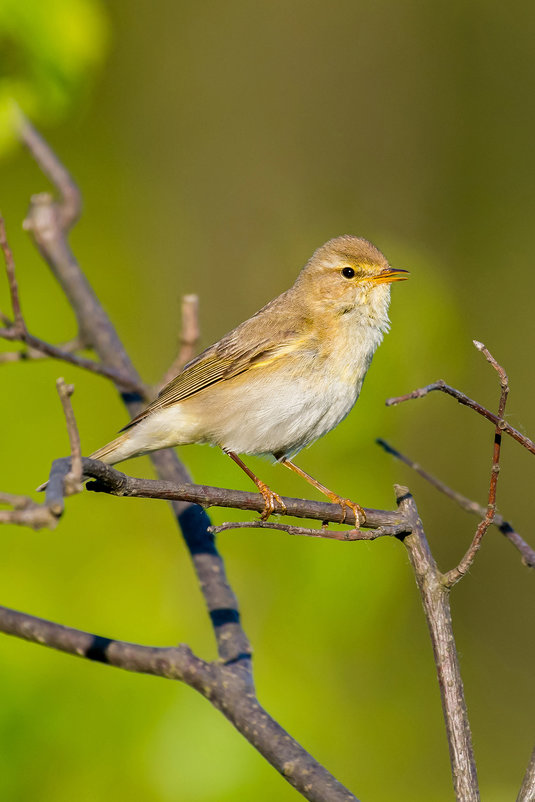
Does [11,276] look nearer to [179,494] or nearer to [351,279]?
[179,494]

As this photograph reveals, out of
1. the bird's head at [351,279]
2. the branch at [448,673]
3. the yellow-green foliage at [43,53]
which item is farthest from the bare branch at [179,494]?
the yellow-green foliage at [43,53]

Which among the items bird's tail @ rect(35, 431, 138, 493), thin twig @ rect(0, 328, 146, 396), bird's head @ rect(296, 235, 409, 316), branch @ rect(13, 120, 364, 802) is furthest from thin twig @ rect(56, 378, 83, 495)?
bird's head @ rect(296, 235, 409, 316)

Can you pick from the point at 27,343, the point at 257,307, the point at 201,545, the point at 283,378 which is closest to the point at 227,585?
the point at 201,545

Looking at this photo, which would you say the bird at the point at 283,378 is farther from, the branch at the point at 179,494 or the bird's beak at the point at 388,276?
the branch at the point at 179,494

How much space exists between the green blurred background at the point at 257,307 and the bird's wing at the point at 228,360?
29.3 inches

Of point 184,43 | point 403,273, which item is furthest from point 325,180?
point 403,273

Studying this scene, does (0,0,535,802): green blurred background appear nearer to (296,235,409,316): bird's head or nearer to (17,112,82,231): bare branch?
(17,112,82,231): bare branch

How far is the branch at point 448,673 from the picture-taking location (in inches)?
84.1

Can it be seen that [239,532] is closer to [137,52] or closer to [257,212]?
[257,212]

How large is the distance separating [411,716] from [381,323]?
2.51 meters

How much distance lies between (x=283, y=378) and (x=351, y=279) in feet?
2.33

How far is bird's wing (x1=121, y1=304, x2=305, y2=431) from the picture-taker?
12.8 ft

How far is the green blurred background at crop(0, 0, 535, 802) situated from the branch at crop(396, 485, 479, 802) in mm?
1983

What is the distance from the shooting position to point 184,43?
7.86 metres
